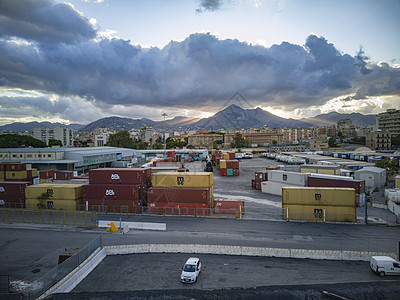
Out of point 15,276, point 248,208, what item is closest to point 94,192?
point 15,276

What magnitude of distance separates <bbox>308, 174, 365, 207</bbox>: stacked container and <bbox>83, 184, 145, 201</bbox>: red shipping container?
1989 cm

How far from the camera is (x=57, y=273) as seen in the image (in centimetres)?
1173

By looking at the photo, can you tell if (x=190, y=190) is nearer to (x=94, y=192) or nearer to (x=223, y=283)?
(x=94, y=192)

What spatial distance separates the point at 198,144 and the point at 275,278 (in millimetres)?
176598

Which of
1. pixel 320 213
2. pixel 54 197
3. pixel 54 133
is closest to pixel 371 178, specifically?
pixel 320 213

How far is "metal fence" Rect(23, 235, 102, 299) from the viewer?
10242 mm

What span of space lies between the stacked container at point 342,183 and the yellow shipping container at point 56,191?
26.0 m

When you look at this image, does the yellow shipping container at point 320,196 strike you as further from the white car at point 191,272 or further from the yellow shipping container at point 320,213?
the white car at point 191,272

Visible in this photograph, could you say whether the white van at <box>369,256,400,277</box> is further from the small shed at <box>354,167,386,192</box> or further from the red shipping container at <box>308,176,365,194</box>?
the small shed at <box>354,167,386,192</box>

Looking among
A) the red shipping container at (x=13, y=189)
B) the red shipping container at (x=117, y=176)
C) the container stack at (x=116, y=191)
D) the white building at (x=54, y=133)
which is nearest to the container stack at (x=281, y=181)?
the container stack at (x=116, y=191)

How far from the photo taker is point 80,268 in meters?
13.4

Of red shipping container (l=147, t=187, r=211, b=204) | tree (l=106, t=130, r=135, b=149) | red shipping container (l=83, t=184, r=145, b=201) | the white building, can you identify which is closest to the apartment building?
tree (l=106, t=130, r=135, b=149)

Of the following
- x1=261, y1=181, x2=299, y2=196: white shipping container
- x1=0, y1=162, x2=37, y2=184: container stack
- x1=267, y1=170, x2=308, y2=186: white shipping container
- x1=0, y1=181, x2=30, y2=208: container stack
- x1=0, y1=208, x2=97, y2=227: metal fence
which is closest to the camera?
x1=0, y1=208, x2=97, y2=227: metal fence

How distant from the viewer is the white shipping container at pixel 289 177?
1284 inches
